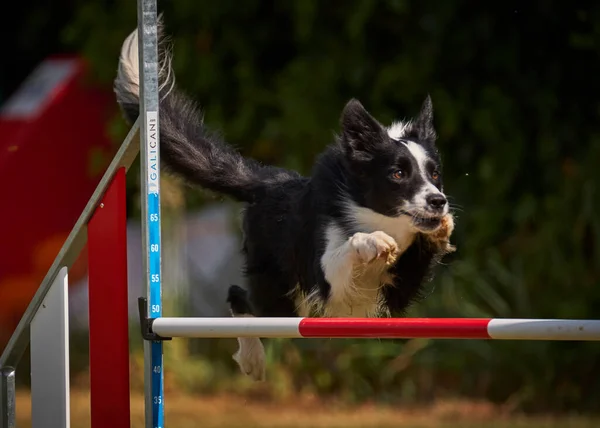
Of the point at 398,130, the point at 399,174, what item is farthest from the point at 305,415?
the point at 399,174

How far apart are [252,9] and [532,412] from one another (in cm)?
327

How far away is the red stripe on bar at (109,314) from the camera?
3359 mm

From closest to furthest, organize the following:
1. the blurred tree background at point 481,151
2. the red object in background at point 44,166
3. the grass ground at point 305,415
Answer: the grass ground at point 305,415, the blurred tree background at point 481,151, the red object in background at point 44,166

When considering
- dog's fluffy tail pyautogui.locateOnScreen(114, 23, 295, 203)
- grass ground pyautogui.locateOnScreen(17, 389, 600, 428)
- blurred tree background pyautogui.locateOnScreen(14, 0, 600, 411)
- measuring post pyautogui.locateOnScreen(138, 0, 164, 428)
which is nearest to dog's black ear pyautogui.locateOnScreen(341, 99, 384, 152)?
dog's fluffy tail pyautogui.locateOnScreen(114, 23, 295, 203)

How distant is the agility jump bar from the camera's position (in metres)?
2.84

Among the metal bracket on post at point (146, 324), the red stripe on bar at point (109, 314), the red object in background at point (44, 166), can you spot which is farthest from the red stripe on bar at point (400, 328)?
the red object in background at point (44, 166)

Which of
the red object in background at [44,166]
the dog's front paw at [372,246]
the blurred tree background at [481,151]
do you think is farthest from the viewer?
the red object in background at [44,166]

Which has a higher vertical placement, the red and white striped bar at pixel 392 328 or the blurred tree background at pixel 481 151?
the blurred tree background at pixel 481 151

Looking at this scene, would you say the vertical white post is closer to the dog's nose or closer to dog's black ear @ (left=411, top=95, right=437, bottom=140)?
the dog's nose

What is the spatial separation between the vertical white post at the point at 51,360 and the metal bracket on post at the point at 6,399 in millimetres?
102

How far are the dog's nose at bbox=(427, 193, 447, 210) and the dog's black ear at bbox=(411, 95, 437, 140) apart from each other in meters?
0.31

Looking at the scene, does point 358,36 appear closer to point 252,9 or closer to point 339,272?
point 252,9

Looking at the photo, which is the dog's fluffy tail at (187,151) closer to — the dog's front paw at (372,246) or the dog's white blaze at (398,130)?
the dog's white blaze at (398,130)

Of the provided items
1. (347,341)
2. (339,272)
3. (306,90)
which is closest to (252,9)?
(306,90)
